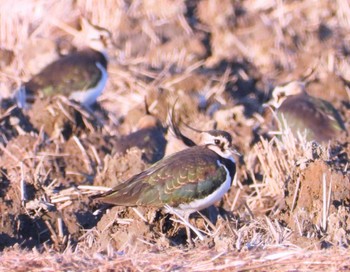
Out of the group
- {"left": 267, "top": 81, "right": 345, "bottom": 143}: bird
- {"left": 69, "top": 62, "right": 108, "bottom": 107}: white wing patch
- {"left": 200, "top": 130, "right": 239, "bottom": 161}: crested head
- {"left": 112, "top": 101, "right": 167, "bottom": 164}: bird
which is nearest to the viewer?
{"left": 200, "top": 130, "right": 239, "bottom": 161}: crested head

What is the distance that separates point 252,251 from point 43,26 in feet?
30.6

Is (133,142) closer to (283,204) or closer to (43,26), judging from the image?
(283,204)

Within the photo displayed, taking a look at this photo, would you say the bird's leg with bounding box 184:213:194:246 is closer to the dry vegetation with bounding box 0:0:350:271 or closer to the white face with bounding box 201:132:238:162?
the dry vegetation with bounding box 0:0:350:271

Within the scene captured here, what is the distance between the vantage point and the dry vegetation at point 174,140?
6473 mm

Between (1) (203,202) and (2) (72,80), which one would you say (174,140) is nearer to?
(1) (203,202)

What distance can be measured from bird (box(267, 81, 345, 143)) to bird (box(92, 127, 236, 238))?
256cm

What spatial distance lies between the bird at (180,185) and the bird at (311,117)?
256cm

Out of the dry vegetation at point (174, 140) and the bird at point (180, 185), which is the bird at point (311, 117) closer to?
the dry vegetation at point (174, 140)

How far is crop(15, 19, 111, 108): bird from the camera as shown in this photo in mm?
12094

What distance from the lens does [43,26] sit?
14992mm

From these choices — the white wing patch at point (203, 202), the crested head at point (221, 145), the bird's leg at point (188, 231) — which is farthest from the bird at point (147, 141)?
the bird's leg at point (188, 231)

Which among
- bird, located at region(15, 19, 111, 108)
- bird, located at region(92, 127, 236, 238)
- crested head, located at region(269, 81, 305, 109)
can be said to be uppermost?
bird, located at region(15, 19, 111, 108)

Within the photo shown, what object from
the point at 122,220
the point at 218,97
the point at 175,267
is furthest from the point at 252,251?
the point at 218,97

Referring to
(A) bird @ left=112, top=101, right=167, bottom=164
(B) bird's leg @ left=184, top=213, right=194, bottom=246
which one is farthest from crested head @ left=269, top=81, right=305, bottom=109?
(B) bird's leg @ left=184, top=213, right=194, bottom=246
